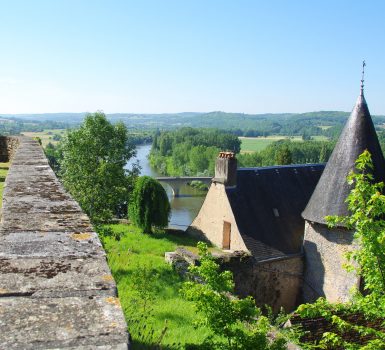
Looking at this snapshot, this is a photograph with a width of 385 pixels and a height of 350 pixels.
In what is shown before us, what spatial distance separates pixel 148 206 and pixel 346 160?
1031 cm

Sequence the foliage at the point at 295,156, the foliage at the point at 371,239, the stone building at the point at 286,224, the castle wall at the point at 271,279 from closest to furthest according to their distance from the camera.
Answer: the foliage at the point at 371,239
the stone building at the point at 286,224
the castle wall at the point at 271,279
the foliage at the point at 295,156

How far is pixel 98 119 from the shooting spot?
14469mm

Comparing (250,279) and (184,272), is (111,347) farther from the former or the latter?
(250,279)

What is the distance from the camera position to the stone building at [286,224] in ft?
52.4

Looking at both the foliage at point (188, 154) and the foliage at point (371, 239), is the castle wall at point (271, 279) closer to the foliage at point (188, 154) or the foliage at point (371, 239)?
the foliage at point (371, 239)

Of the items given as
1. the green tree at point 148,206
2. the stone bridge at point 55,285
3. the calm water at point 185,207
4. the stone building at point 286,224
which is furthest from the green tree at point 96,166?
the calm water at point 185,207

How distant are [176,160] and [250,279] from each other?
258 ft

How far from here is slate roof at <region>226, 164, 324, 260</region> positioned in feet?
58.3

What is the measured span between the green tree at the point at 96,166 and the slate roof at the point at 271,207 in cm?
577

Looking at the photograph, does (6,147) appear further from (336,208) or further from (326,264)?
(326,264)

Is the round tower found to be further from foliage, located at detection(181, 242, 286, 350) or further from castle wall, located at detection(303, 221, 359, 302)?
foliage, located at detection(181, 242, 286, 350)

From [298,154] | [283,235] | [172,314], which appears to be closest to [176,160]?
[298,154]

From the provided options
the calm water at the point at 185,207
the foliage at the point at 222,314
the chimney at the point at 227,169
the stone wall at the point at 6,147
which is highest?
the stone wall at the point at 6,147

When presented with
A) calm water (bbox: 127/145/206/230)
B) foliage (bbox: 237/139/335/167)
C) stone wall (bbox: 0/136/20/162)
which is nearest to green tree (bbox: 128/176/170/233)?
stone wall (bbox: 0/136/20/162)
